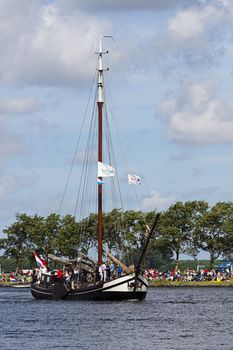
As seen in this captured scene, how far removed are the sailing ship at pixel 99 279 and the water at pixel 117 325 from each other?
1.50 m

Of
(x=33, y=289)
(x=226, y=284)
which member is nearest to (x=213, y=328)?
(x=33, y=289)

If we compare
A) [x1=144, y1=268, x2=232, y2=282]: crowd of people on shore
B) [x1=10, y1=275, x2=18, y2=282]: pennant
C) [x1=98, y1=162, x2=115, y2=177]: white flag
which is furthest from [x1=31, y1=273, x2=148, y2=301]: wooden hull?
[x1=10, y1=275, x2=18, y2=282]: pennant

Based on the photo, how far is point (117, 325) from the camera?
250 ft

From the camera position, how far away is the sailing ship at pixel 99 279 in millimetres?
100438

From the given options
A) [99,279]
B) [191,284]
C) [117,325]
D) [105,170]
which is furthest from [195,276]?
[117,325]

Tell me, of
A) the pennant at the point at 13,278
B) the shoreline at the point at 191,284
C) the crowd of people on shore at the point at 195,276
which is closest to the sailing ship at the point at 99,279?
the shoreline at the point at 191,284

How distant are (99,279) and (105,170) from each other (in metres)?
13.5

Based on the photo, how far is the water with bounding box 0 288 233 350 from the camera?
63.9 m

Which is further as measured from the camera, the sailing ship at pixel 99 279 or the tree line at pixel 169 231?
the tree line at pixel 169 231

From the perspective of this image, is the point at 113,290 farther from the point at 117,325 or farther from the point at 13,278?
the point at 13,278

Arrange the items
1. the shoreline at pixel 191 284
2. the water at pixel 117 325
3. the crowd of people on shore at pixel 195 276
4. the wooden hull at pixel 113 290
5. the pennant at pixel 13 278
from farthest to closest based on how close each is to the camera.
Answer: the pennant at pixel 13 278
the crowd of people on shore at pixel 195 276
the shoreline at pixel 191 284
the wooden hull at pixel 113 290
the water at pixel 117 325

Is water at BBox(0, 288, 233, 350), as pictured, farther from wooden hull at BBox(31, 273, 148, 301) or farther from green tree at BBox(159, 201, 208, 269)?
green tree at BBox(159, 201, 208, 269)

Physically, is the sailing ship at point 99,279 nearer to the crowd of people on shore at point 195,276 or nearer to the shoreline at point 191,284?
the shoreline at point 191,284

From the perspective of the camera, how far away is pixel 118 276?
102 metres
